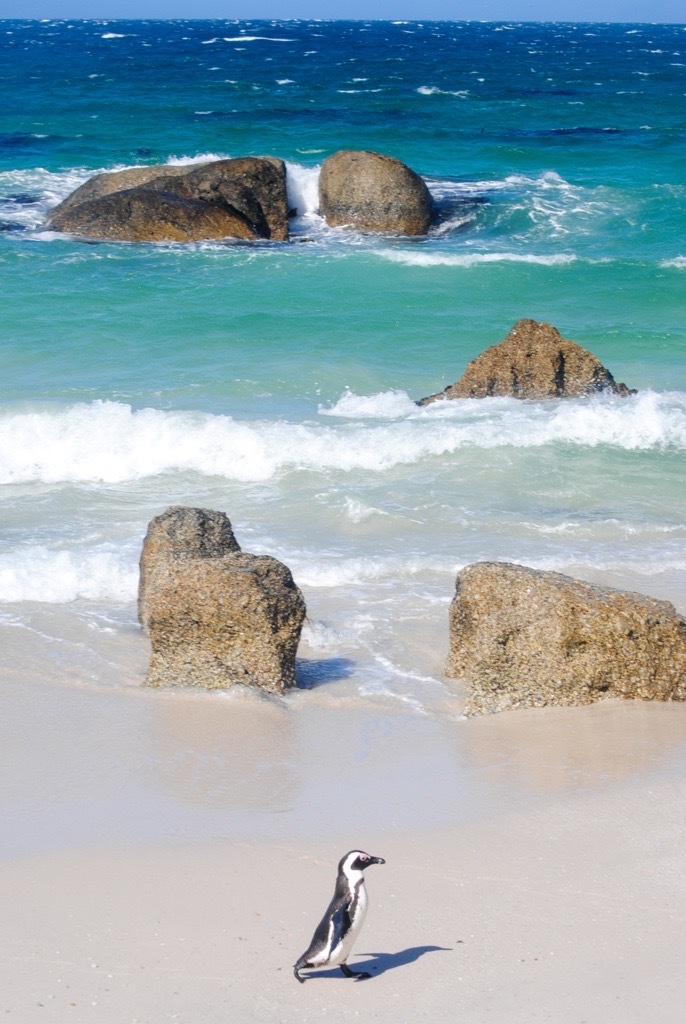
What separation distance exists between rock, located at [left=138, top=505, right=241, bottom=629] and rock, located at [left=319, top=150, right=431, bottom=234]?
16034mm

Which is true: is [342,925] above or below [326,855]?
above

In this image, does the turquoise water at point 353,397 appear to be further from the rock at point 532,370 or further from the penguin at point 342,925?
the penguin at point 342,925

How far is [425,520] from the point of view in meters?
10.3

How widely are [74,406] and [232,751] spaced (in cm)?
758

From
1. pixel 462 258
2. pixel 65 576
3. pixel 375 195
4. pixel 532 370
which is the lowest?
pixel 65 576

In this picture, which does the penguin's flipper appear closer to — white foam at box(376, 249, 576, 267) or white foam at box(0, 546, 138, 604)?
white foam at box(0, 546, 138, 604)

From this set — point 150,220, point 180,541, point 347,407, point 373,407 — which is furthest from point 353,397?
point 150,220

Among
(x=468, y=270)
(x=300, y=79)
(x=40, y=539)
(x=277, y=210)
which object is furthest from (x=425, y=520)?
(x=300, y=79)

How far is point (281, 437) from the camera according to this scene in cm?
1205

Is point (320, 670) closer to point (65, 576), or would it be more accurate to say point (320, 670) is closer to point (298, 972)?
point (65, 576)

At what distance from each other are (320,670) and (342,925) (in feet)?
10.5

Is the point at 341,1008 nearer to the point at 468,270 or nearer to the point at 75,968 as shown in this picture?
the point at 75,968

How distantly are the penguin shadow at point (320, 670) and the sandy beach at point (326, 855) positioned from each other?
0.19 metres

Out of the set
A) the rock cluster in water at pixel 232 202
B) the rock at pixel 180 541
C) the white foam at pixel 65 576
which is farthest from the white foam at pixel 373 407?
the rock cluster in water at pixel 232 202
